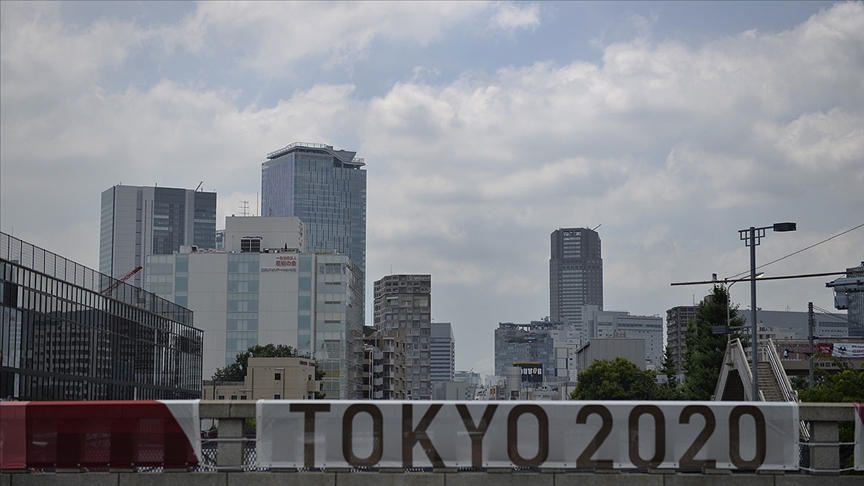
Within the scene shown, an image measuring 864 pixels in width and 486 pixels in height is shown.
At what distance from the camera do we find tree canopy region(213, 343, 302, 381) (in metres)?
173

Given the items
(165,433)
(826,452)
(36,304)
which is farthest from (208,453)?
(36,304)

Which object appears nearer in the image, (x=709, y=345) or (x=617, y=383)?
(x=709, y=345)

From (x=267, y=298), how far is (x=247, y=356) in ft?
47.6

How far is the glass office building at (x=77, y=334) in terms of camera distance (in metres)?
67.5

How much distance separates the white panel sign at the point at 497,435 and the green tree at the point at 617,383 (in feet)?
371

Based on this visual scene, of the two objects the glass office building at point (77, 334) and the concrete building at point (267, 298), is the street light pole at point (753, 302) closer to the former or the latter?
the glass office building at point (77, 334)

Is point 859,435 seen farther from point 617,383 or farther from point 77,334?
point 617,383

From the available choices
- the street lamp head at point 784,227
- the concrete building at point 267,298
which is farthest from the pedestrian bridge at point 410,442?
the concrete building at point 267,298

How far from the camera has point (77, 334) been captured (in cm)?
8056

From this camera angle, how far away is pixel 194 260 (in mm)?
194000

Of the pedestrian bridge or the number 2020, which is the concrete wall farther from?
the number 2020

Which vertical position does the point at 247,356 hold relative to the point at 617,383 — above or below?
above

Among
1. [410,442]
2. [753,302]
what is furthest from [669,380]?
[410,442]

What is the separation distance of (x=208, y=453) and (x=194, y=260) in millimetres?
179523
